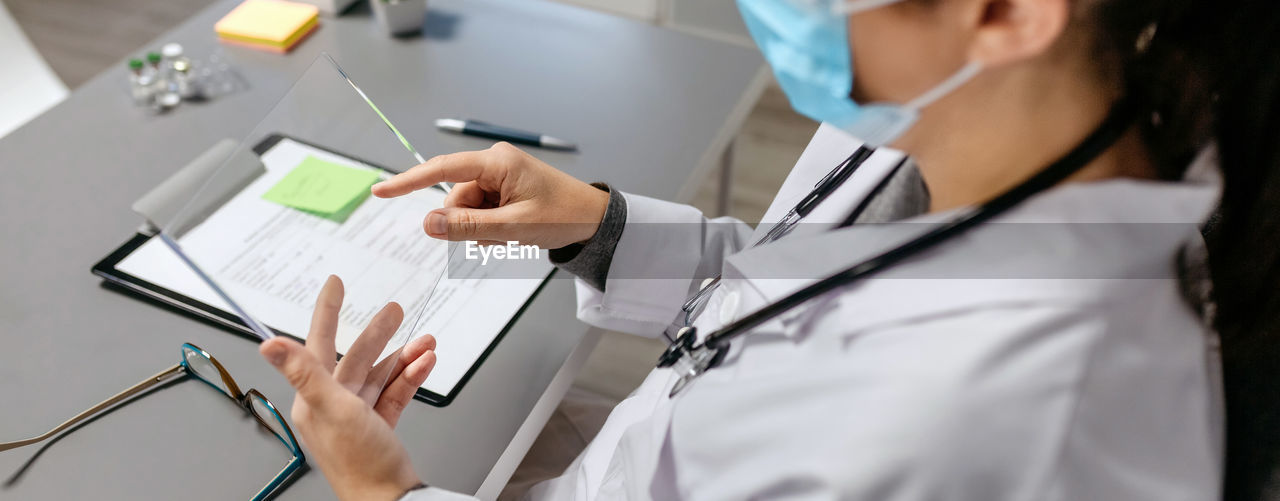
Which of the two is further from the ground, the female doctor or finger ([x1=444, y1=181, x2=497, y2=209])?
the female doctor

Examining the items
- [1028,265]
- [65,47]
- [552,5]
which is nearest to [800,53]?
[1028,265]

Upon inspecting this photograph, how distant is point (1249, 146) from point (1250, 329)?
0.14 m

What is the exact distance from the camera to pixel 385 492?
0.67m

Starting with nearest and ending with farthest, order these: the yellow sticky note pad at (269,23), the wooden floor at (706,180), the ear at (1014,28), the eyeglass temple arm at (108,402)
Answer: the ear at (1014,28) < the eyeglass temple arm at (108,402) < the yellow sticky note pad at (269,23) < the wooden floor at (706,180)

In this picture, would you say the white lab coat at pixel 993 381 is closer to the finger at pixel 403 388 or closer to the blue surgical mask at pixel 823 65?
the blue surgical mask at pixel 823 65

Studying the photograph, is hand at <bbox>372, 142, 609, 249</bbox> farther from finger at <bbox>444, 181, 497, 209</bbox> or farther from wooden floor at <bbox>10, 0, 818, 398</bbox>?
wooden floor at <bbox>10, 0, 818, 398</bbox>

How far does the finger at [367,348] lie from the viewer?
0.73 metres

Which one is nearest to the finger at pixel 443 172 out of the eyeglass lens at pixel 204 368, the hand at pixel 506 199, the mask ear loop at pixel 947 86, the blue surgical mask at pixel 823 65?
the hand at pixel 506 199

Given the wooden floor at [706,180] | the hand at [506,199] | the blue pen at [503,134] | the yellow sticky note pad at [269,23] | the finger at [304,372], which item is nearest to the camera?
the finger at [304,372]

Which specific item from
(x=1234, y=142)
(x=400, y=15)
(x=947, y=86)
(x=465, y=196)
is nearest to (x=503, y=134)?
(x=465, y=196)

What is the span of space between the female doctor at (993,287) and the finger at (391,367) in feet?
0.23

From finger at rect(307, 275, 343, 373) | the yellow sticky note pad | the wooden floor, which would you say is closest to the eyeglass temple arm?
finger at rect(307, 275, 343, 373)

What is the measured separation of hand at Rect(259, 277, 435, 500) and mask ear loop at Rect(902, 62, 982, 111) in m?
0.50

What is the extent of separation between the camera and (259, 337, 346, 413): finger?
0.63m
